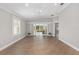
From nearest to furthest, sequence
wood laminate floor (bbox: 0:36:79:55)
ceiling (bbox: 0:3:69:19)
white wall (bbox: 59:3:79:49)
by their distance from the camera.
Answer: wood laminate floor (bbox: 0:36:79:55) < white wall (bbox: 59:3:79:49) < ceiling (bbox: 0:3:69:19)

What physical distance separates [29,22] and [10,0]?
12.7m

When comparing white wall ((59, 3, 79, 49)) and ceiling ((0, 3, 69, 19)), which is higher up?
ceiling ((0, 3, 69, 19))

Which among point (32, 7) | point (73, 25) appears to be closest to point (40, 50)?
point (73, 25)

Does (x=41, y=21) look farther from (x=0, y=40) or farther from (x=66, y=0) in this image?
(x=66, y=0)

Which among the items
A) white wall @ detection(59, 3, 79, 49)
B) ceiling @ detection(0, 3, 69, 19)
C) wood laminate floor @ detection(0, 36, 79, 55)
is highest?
ceiling @ detection(0, 3, 69, 19)

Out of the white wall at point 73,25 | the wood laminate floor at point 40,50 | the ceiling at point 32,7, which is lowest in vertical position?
the wood laminate floor at point 40,50

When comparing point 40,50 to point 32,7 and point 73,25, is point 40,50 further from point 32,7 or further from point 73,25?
point 32,7

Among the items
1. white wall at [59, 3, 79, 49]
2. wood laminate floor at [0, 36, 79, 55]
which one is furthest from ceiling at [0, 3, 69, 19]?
wood laminate floor at [0, 36, 79, 55]

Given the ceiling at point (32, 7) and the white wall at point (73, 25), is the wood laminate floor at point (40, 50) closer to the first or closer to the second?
the white wall at point (73, 25)

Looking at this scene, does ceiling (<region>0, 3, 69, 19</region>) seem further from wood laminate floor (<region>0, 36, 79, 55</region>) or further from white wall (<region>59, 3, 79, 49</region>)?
wood laminate floor (<region>0, 36, 79, 55</region>)

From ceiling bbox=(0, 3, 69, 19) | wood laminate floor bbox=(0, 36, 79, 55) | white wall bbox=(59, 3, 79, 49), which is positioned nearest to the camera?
wood laminate floor bbox=(0, 36, 79, 55)

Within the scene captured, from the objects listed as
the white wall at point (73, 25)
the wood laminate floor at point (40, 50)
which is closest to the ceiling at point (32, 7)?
the white wall at point (73, 25)

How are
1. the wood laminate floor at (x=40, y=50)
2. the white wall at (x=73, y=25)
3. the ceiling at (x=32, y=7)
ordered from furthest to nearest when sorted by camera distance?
the ceiling at (x=32, y=7) < the white wall at (x=73, y=25) < the wood laminate floor at (x=40, y=50)

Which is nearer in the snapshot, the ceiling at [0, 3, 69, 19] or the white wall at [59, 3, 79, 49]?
the white wall at [59, 3, 79, 49]
